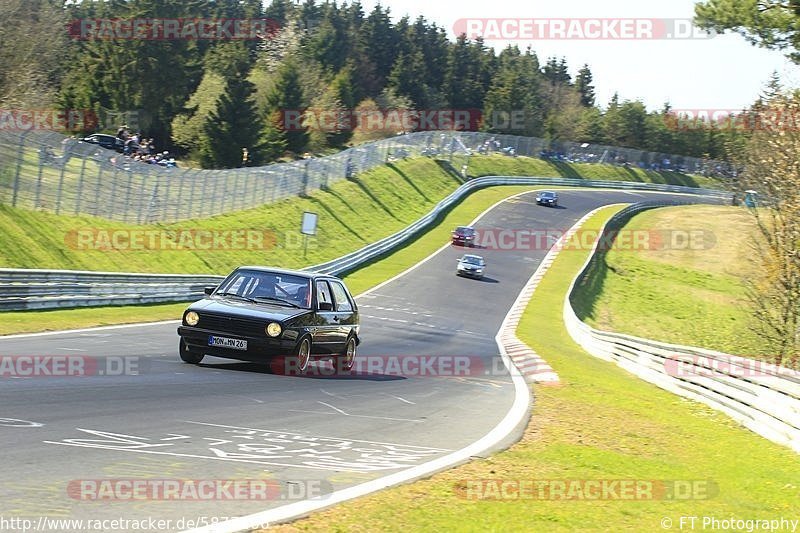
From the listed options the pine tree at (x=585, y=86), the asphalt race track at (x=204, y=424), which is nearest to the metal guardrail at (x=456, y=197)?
the asphalt race track at (x=204, y=424)

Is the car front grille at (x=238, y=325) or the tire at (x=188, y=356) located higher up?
the car front grille at (x=238, y=325)

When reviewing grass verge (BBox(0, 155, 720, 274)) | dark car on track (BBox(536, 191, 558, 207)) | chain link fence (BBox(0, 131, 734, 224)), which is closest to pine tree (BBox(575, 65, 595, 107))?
grass verge (BBox(0, 155, 720, 274))

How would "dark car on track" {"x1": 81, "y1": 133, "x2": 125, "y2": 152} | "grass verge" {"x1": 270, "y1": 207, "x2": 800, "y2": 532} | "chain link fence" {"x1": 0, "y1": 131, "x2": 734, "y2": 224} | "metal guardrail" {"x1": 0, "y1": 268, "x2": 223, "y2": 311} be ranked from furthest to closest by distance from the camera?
"dark car on track" {"x1": 81, "y1": 133, "x2": 125, "y2": 152} < "chain link fence" {"x1": 0, "y1": 131, "x2": 734, "y2": 224} < "metal guardrail" {"x1": 0, "y1": 268, "x2": 223, "y2": 311} < "grass verge" {"x1": 270, "y1": 207, "x2": 800, "y2": 532}

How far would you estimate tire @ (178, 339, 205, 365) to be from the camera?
1447 centimetres

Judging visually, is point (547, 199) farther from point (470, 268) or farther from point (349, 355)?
point (349, 355)

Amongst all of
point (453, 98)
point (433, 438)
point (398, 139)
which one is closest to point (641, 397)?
point (433, 438)

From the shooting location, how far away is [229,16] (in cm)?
13262

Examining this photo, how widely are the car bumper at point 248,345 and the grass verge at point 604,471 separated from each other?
380cm

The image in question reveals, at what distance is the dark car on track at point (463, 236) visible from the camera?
195 feet

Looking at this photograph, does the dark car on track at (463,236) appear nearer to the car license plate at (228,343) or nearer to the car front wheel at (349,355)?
the car front wheel at (349,355)

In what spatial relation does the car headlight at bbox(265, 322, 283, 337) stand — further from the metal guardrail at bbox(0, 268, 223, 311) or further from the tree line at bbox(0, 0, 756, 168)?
the tree line at bbox(0, 0, 756, 168)

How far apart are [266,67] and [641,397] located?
99296mm

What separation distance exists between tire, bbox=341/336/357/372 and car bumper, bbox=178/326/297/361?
2.64 meters

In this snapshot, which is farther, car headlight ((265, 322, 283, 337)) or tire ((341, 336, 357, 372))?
tire ((341, 336, 357, 372))
